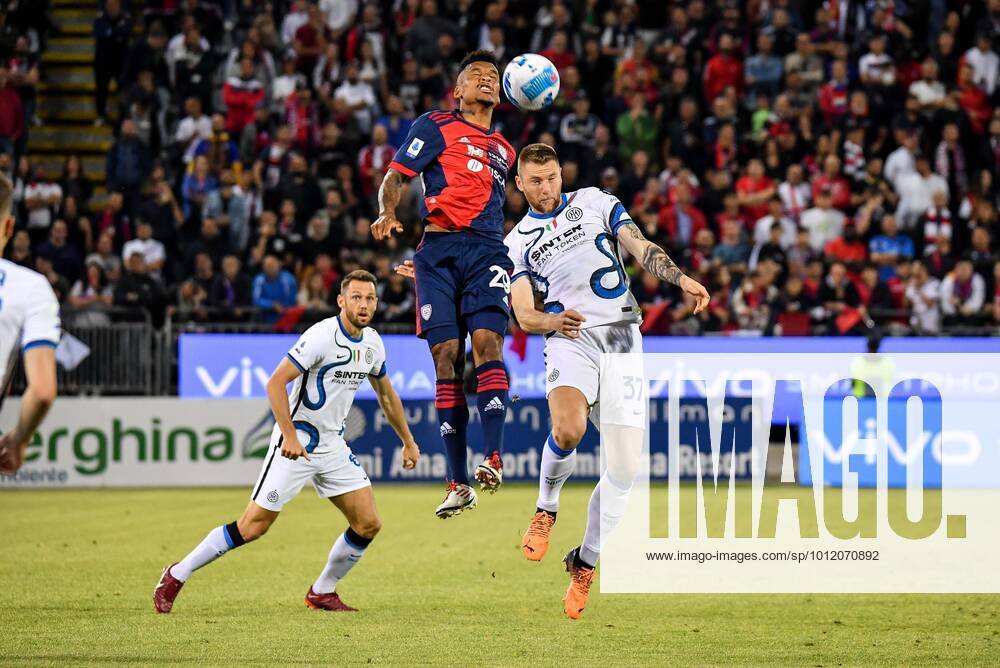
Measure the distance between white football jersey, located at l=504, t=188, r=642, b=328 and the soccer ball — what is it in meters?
0.73

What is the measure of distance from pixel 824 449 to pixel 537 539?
1089cm

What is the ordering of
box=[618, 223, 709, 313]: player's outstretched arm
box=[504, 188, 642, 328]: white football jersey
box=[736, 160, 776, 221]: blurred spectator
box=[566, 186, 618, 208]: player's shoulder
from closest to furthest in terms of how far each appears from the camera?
box=[618, 223, 709, 313]: player's outstretched arm
box=[504, 188, 642, 328]: white football jersey
box=[566, 186, 618, 208]: player's shoulder
box=[736, 160, 776, 221]: blurred spectator

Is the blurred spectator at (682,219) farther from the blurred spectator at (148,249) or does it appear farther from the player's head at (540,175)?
the player's head at (540,175)


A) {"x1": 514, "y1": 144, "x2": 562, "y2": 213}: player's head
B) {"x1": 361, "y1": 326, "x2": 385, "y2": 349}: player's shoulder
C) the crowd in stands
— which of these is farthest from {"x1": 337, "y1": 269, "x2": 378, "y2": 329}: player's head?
the crowd in stands

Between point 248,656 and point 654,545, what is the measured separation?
296 inches

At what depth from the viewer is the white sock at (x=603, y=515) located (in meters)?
10.1

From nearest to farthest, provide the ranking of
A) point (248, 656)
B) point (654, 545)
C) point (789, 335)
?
1. point (248, 656)
2. point (654, 545)
3. point (789, 335)

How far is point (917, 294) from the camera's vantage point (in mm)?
21531

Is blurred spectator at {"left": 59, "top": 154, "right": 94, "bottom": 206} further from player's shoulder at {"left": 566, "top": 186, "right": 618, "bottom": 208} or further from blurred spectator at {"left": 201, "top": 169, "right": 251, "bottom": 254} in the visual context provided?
player's shoulder at {"left": 566, "top": 186, "right": 618, "bottom": 208}

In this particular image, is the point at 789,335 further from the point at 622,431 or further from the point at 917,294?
the point at 622,431

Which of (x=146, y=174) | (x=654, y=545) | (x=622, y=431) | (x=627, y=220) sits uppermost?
(x=146, y=174)

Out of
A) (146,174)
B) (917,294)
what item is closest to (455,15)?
(146,174)

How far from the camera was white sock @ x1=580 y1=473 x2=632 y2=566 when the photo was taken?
33.2ft

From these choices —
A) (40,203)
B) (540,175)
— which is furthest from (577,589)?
(40,203)
